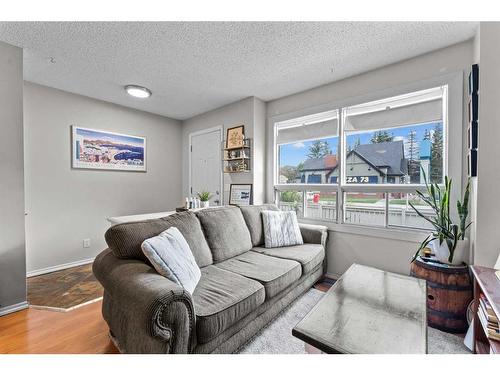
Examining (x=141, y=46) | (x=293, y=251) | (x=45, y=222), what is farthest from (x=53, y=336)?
(x=141, y=46)

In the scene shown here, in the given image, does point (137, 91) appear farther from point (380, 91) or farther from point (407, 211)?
point (407, 211)

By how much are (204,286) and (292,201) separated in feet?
6.41

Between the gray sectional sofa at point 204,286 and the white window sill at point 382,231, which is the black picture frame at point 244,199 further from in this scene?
the white window sill at point 382,231

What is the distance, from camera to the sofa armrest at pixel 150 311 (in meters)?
1.04

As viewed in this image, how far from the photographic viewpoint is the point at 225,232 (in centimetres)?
213

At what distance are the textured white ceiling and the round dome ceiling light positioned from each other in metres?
0.12

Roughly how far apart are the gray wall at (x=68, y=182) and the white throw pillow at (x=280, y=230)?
7.82 ft

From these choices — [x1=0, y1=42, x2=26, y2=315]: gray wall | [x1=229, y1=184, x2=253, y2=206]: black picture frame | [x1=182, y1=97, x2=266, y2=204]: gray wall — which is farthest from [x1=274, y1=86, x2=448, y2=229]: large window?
[x1=0, y1=42, x2=26, y2=315]: gray wall

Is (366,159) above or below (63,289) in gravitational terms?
above

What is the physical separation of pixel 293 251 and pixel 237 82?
6.82ft

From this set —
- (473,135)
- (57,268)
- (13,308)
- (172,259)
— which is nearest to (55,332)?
(13,308)
